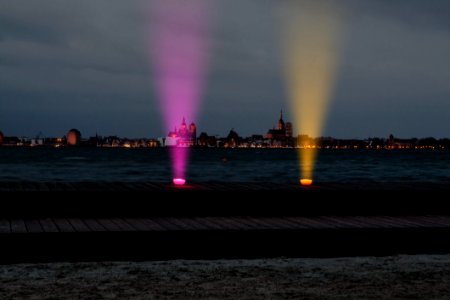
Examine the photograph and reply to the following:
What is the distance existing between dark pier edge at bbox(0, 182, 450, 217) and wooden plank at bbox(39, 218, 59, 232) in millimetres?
375

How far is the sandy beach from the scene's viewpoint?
7.45 meters

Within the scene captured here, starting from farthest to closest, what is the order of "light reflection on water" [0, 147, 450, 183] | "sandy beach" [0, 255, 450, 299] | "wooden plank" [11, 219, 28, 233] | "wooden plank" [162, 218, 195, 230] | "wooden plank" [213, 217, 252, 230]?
"light reflection on water" [0, 147, 450, 183] → "wooden plank" [213, 217, 252, 230] → "wooden plank" [162, 218, 195, 230] → "wooden plank" [11, 219, 28, 233] → "sandy beach" [0, 255, 450, 299]

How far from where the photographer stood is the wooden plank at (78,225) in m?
9.87

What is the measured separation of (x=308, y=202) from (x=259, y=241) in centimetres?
245

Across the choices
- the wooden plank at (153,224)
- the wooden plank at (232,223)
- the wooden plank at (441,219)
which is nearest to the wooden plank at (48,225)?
the wooden plank at (153,224)

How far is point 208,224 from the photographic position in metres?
10.7

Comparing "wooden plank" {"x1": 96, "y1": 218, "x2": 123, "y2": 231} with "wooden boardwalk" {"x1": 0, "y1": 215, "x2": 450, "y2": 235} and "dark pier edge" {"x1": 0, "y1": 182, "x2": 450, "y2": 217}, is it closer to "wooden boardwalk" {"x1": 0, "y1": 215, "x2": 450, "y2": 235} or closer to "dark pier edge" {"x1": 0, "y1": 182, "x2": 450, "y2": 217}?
"wooden boardwalk" {"x1": 0, "y1": 215, "x2": 450, "y2": 235}

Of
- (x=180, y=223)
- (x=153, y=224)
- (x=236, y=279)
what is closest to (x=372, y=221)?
(x=180, y=223)

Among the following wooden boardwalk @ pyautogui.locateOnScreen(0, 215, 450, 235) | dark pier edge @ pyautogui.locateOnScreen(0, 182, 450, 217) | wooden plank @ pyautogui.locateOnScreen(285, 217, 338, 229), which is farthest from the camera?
dark pier edge @ pyautogui.locateOnScreen(0, 182, 450, 217)

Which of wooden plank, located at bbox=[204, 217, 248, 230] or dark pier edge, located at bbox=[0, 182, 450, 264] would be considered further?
wooden plank, located at bbox=[204, 217, 248, 230]

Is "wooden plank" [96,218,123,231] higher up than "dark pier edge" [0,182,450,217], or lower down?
lower down

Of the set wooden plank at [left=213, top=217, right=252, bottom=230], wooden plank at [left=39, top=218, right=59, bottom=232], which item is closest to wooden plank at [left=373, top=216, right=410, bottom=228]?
wooden plank at [left=213, top=217, right=252, bottom=230]

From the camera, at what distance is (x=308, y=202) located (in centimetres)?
1209

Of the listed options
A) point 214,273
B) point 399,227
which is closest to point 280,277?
point 214,273
